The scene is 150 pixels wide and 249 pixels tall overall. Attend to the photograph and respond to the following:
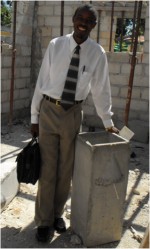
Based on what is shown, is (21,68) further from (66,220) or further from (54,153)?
(54,153)

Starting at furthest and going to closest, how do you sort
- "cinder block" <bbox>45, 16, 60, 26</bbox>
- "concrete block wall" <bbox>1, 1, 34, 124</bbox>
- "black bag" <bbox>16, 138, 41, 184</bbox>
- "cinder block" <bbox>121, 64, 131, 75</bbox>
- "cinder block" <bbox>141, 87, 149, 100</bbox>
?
1. "cinder block" <bbox>45, 16, 60, 26</bbox>
2. "concrete block wall" <bbox>1, 1, 34, 124</bbox>
3. "cinder block" <bbox>121, 64, 131, 75</bbox>
4. "cinder block" <bbox>141, 87, 149, 100</bbox>
5. "black bag" <bbox>16, 138, 41, 184</bbox>

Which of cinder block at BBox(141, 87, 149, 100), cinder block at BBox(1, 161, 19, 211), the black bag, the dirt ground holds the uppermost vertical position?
cinder block at BBox(141, 87, 149, 100)

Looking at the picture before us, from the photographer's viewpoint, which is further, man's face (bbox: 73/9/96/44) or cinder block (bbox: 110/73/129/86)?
cinder block (bbox: 110/73/129/86)

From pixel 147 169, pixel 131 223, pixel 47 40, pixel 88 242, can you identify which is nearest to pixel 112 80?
pixel 47 40

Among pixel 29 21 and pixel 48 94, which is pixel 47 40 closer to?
pixel 29 21

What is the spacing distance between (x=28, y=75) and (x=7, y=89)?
2.63ft

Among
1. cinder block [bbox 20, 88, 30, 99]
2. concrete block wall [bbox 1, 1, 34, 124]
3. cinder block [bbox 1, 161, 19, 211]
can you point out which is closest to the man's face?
cinder block [bbox 1, 161, 19, 211]

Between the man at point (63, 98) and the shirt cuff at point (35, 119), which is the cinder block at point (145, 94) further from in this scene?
the shirt cuff at point (35, 119)

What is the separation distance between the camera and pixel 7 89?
22.0ft

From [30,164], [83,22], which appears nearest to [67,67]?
[83,22]

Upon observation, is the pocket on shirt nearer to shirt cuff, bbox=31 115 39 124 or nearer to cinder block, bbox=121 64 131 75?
shirt cuff, bbox=31 115 39 124

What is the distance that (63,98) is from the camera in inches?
107

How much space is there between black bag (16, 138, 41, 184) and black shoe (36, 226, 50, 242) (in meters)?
0.41

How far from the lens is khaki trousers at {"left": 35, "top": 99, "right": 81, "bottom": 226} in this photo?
2.79 m
